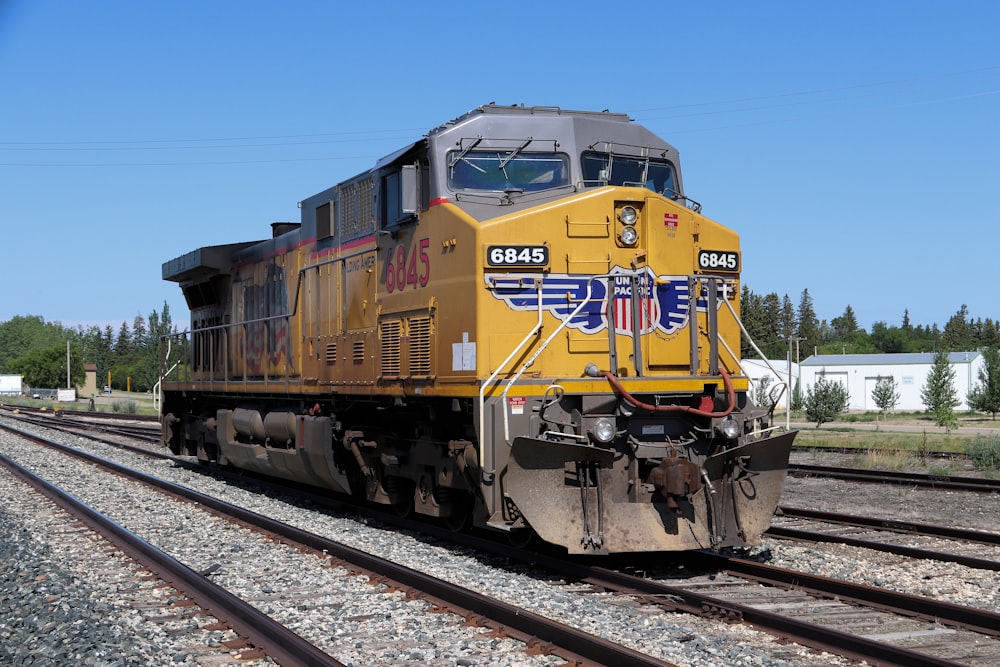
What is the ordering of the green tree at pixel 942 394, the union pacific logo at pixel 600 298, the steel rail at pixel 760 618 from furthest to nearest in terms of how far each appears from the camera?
the green tree at pixel 942 394 → the union pacific logo at pixel 600 298 → the steel rail at pixel 760 618

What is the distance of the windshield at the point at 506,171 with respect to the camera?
900 centimetres

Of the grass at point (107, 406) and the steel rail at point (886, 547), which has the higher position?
the grass at point (107, 406)

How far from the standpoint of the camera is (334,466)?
11492 mm

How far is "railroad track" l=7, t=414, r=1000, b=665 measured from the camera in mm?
5738

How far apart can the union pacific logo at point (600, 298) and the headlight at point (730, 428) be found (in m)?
0.92

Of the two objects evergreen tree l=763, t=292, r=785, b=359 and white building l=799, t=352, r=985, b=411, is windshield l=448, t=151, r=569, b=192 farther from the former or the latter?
evergreen tree l=763, t=292, r=785, b=359

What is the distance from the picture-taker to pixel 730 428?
8336 millimetres

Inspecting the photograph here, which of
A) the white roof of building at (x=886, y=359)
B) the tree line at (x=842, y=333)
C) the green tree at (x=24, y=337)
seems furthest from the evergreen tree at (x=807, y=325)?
the green tree at (x=24, y=337)

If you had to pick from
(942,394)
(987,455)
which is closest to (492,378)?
(987,455)

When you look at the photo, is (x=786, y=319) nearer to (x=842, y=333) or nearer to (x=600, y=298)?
(x=842, y=333)

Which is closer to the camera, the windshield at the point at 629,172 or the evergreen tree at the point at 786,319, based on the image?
the windshield at the point at 629,172

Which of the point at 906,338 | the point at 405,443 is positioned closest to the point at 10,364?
the point at 906,338

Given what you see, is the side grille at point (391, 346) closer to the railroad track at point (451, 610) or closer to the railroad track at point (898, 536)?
the railroad track at point (451, 610)

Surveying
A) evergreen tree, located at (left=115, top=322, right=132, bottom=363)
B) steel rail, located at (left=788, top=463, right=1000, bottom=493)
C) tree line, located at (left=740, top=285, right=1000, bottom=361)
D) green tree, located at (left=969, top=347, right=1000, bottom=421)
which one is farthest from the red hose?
evergreen tree, located at (left=115, top=322, right=132, bottom=363)
